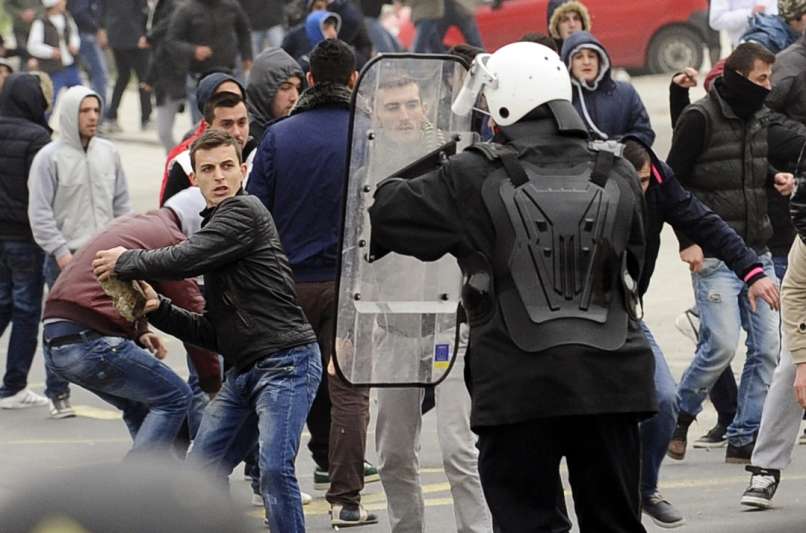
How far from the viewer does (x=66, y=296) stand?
7.29 meters

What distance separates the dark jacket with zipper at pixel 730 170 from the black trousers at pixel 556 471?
3625mm

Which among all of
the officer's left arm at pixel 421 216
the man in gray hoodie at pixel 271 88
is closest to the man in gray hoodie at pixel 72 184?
the man in gray hoodie at pixel 271 88

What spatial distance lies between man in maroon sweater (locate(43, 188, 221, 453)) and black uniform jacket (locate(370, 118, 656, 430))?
2.21m

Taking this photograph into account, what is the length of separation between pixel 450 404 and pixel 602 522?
1.61 metres

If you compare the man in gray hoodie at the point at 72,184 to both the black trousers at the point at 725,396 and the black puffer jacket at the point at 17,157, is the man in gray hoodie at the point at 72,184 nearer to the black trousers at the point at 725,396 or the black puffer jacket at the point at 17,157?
the black puffer jacket at the point at 17,157

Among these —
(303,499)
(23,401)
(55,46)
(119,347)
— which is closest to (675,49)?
(55,46)

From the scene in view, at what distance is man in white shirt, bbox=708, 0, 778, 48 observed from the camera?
44.7 ft

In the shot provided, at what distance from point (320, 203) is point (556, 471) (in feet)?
8.68

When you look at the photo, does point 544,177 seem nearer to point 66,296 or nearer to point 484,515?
point 484,515

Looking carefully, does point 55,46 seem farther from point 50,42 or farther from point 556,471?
point 556,471

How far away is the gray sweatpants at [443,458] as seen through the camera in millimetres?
6453

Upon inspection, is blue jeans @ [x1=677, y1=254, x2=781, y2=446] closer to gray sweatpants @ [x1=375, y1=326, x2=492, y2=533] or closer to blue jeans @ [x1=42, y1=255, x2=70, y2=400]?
gray sweatpants @ [x1=375, y1=326, x2=492, y2=533]

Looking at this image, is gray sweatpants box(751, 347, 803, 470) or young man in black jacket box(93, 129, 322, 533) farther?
gray sweatpants box(751, 347, 803, 470)

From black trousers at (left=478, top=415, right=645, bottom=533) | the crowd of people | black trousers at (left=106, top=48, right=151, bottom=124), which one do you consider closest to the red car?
black trousers at (left=106, top=48, right=151, bottom=124)
